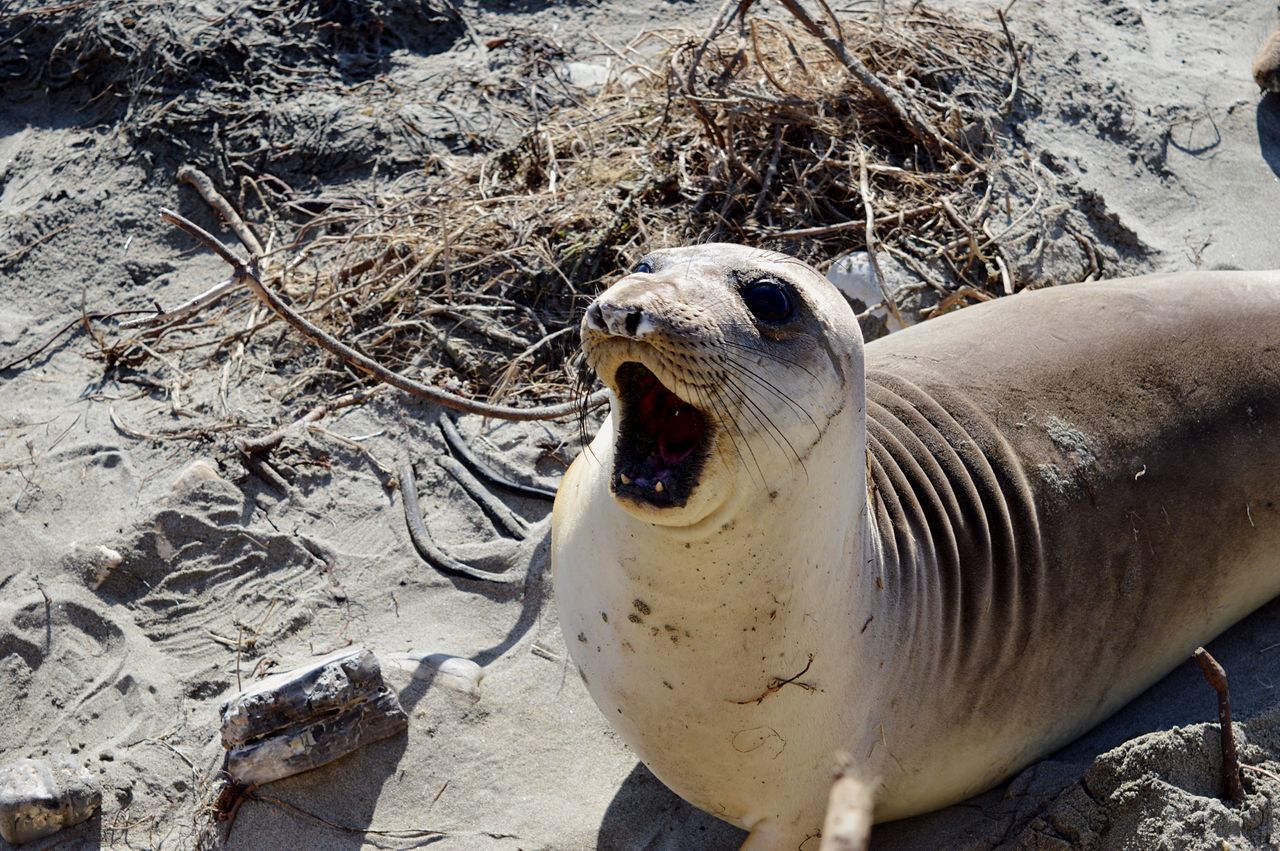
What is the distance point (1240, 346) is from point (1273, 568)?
0.57 metres

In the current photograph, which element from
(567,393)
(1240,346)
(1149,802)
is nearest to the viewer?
(1149,802)

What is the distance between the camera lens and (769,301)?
2.38m

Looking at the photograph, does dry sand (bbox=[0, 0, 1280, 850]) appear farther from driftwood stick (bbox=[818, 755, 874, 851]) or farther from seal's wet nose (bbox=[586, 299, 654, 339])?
driftwood stick (bbox=[818, 755, 874, 851])

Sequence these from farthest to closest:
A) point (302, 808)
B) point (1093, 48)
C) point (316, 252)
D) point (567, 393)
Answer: point (1093, 48)
point (316, 252)
point (567, 393)
point (302, 808)

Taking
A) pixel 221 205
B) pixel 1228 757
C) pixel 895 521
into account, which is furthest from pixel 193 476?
pixel 1228 757

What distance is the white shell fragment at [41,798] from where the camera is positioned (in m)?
2.81

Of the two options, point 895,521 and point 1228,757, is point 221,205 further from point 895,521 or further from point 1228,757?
point 1228,757

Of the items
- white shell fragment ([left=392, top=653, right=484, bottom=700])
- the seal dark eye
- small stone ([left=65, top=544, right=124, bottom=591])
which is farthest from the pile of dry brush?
the seal dark eye

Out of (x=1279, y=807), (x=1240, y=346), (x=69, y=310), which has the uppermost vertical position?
(x=1240, y=346)

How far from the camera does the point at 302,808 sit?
2.96 m

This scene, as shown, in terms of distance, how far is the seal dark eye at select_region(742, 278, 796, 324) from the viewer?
7.79ft

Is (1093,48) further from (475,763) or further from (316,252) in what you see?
(475,763)

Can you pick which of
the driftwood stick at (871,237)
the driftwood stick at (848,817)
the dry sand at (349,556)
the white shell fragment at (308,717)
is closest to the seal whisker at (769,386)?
the dry sand at (349,556)

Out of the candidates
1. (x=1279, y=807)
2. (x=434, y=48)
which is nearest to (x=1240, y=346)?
(x=1279, y=807)
